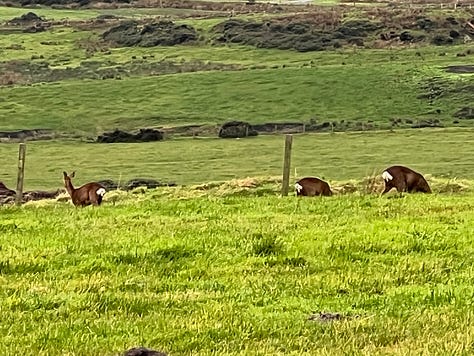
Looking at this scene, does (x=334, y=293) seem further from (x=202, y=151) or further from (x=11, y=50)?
(x=11, y=50)

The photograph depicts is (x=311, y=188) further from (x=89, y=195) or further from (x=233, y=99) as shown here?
(x=233, y=99)

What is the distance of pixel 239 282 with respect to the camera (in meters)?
10.1

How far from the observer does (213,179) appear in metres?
34.8

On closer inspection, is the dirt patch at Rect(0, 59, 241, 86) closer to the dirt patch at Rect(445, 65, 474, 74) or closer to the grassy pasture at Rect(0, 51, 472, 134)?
the grassy pasture at Rect(0, 51, 472, 134)

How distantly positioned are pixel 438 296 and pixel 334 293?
106 cm

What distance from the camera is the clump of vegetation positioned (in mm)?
86000

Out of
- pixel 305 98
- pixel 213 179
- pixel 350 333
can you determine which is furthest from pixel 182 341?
pixel 305 98

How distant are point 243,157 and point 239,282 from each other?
31.7 meters

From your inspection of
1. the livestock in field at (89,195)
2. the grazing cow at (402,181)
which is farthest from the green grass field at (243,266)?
the grazing cow at (402,181)

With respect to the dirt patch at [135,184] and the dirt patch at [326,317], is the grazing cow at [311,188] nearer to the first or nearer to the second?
the dirt patch at [135,184]

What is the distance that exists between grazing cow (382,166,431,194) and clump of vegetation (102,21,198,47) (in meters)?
64.9

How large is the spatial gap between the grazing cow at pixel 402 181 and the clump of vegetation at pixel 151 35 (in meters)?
64.9

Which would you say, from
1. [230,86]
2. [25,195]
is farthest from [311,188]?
[230,86]

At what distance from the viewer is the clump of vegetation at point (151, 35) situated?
282 ft
